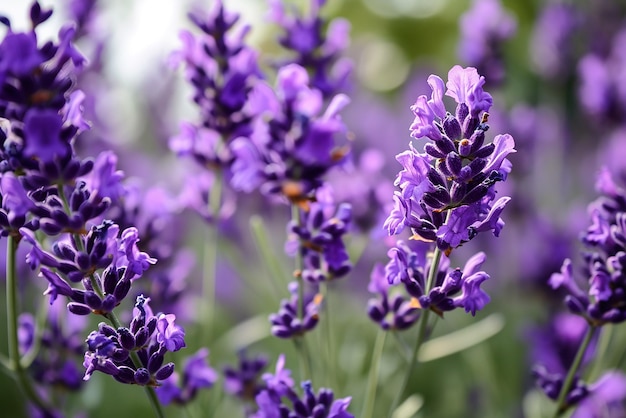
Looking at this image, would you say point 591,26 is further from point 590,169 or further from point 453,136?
point 453,136

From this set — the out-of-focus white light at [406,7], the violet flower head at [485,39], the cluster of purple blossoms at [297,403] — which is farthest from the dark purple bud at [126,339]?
the out-of-focus white light at [406,7]

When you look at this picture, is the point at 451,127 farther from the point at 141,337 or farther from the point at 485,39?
the point at 485,39

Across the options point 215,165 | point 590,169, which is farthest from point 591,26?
point 215,165

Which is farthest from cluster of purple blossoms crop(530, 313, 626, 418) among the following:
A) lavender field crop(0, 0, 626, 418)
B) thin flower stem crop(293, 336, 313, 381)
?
thin flower stem crop(293, 336, 313, 381)

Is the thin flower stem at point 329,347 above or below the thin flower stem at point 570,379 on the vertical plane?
above

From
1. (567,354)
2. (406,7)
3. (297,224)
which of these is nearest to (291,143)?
(297,224)

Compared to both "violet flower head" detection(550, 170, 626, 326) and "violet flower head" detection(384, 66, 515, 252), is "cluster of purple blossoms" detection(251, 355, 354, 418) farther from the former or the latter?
"violet flower head" detection(550, 170, 626, 326)

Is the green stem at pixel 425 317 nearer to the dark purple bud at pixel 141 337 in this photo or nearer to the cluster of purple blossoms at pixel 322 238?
the cluster of purple blossoms at pixel 322 238

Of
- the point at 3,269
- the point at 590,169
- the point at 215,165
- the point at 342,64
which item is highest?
the point at 342,64
